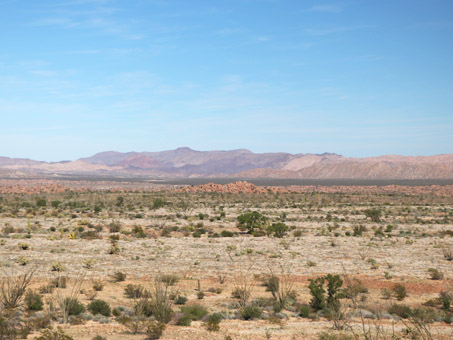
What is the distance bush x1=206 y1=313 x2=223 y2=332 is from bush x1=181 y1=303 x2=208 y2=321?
0.36 metres

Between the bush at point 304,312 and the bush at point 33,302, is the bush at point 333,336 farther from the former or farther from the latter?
the bush at point 33,302

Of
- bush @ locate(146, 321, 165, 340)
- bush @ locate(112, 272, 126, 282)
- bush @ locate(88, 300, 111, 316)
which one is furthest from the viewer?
bush @ locate(112, 272, 126, 282)

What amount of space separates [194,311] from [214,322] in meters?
1.40

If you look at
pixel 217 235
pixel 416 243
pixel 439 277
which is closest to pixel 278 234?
pixel 217 235

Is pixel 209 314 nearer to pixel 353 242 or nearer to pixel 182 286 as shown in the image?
pixel 182 286

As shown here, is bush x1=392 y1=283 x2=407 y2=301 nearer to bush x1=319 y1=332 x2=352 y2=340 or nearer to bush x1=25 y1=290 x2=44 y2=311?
bush x1=319 y1=332 x2=352 y2=340

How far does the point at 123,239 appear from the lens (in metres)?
31.4

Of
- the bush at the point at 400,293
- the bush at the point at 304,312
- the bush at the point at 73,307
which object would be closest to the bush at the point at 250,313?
the bush at the point at 304,312

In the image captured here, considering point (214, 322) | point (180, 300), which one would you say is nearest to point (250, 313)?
point (214, 322)

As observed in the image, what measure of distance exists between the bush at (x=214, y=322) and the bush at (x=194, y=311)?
363 mm

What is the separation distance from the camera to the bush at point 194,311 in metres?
14.2

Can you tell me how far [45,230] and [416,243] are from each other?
88.5 feet

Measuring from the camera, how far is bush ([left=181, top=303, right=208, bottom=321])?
1418 cm

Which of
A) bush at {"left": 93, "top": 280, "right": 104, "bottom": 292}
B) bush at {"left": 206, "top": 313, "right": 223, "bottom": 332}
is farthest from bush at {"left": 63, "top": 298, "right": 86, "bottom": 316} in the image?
bush at {"left": 206, "top": 313, "right": 223, "bottom": 332}
